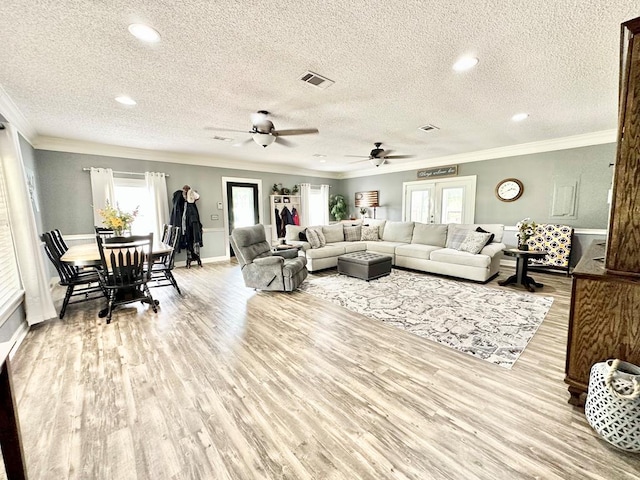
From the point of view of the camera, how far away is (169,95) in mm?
2844

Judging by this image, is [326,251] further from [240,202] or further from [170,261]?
[240,202]

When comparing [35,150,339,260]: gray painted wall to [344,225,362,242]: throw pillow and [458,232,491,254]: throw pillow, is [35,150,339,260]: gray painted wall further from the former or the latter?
[458,232,491,254]: throw pillow

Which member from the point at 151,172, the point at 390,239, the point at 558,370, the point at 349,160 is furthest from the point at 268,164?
the point at 558,370

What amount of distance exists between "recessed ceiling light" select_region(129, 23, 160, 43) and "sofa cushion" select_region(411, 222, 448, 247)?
5268 mm

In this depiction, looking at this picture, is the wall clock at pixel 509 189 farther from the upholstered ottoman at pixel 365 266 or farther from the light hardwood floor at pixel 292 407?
the light hardwood floor at pixel 292 407

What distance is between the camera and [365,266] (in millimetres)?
4531

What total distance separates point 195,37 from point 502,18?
2.10 meters

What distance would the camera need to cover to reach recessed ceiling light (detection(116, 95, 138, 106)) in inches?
114

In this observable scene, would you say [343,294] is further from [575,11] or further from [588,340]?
[575,11]

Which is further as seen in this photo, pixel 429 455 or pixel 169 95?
pixel 169 95

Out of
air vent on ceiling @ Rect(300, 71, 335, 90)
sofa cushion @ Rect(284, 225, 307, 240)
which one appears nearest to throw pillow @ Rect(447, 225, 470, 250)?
sofa cushion @ Rect(284, 225, 307, 240)

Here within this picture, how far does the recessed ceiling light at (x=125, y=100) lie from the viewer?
289cm

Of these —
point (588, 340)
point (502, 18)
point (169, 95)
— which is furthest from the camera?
point (169, 95)

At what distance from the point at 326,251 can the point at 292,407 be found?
374 cm
